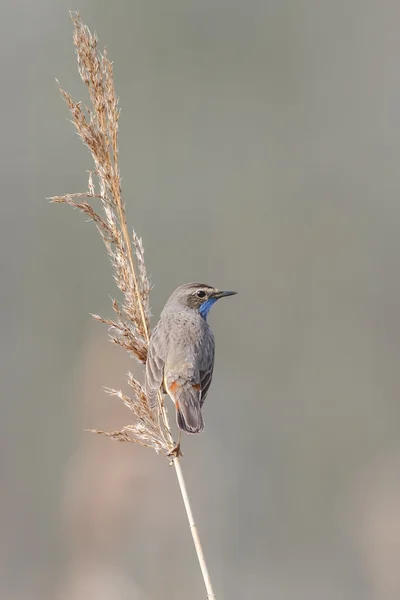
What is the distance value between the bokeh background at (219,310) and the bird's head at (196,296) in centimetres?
100

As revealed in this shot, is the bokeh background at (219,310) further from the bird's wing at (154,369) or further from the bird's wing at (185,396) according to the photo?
the bird's wing at (154,369)

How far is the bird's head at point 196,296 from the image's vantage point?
5148mm

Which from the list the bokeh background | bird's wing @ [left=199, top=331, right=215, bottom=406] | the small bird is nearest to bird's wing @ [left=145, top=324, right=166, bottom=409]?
the small bird

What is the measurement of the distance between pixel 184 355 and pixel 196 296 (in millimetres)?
498

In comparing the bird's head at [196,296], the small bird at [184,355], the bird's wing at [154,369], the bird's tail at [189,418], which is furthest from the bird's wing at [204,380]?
the bird's head at [196,296]

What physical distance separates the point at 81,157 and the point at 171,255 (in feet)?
15.4

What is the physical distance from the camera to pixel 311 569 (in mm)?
10992

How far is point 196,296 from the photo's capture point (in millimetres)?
5164

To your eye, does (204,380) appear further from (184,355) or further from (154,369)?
(154,369)

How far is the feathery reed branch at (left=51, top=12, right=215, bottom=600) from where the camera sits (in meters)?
A: 3.88

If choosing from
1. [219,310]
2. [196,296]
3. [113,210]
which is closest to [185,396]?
[196,296]

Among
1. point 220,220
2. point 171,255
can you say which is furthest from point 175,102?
point 171,255

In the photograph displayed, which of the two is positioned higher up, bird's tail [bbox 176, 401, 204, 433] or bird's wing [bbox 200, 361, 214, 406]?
bird's wing [bbox 200, 361, 214, 406]

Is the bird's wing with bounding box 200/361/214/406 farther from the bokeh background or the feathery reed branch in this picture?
the bokeh background
